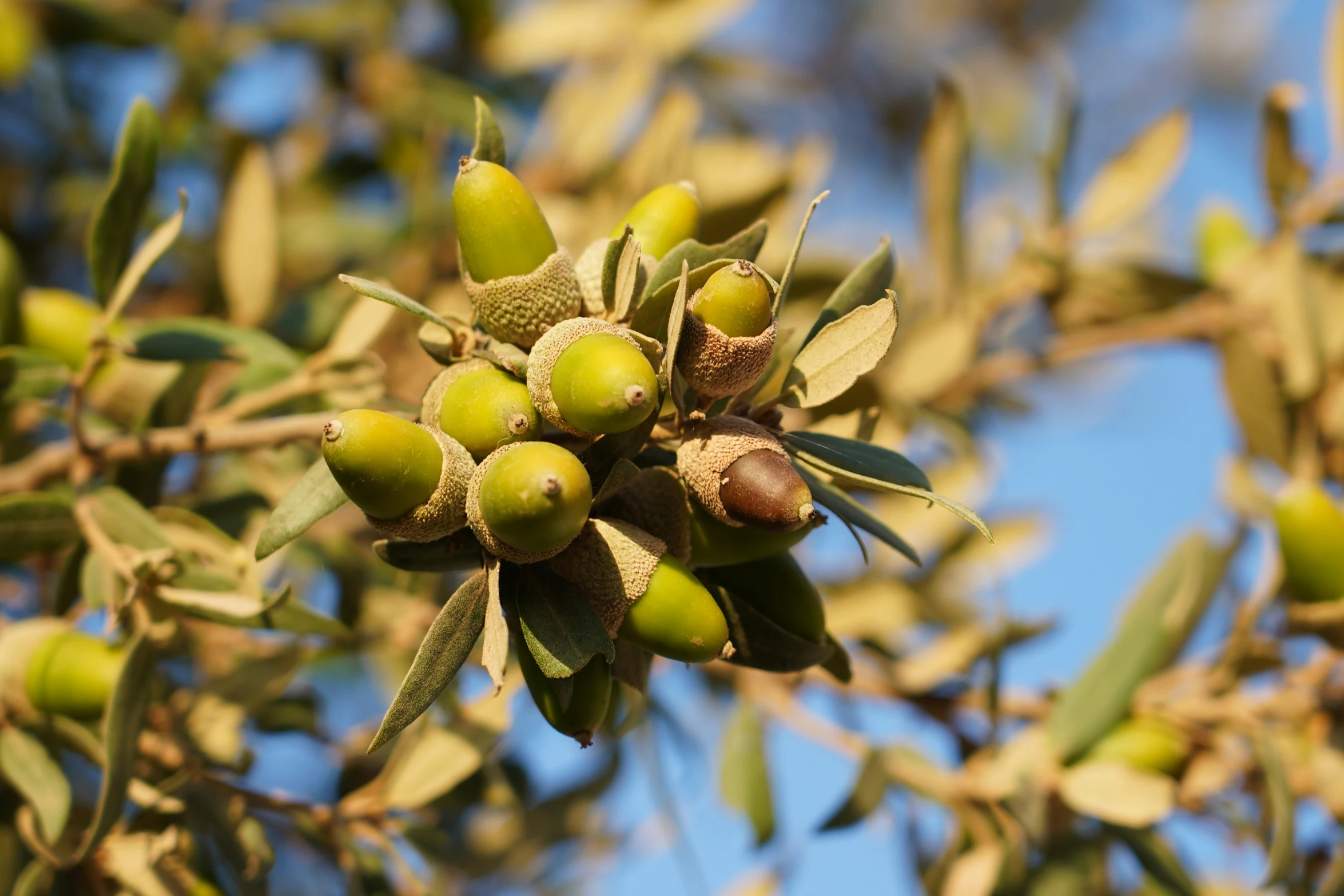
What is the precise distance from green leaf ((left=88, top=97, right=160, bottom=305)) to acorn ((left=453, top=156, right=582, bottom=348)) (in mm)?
572

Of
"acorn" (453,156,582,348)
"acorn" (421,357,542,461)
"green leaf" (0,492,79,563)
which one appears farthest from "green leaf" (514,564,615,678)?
"green leaf" (0,492,79,563)

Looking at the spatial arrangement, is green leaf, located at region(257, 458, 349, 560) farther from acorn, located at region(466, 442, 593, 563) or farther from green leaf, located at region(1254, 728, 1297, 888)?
green leaf, located at region(1254, 728, 1297, 888)

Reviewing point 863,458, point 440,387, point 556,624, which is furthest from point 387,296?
point 863,458

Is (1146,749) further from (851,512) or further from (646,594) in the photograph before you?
(646,594)

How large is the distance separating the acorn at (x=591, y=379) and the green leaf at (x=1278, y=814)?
1.14 m

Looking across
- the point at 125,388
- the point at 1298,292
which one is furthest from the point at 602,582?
the point at 1298,292

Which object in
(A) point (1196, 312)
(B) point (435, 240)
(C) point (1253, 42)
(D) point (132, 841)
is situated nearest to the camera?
(D) point (132, 841)

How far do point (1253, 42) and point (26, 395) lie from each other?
604 cm

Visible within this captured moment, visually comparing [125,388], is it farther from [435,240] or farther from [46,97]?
[46,97]

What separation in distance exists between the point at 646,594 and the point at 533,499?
15 centimetres

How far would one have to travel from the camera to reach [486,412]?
3.05 ft

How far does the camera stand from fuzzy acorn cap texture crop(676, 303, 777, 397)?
931mm

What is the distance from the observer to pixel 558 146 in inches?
97.0

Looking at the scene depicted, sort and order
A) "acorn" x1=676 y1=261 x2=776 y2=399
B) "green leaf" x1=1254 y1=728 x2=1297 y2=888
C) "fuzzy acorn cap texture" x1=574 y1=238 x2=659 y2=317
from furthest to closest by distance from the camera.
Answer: "green leaf" x1=1254 y1=728 x2=1297 y2=888, "fuzzy acorn cap texture" x1=574 y1=238 x2=659 y2=317, "acorn" x1=676 y1=261 x2=776 y2=399
